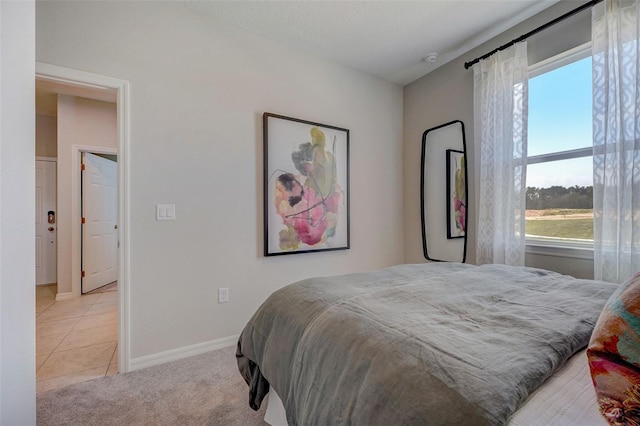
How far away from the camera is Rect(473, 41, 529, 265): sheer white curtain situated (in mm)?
2193

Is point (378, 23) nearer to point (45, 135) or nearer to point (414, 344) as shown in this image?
point (414, 344)

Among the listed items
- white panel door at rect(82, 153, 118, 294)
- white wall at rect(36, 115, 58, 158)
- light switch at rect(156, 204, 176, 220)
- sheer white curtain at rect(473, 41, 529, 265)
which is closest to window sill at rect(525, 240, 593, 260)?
sheer white curtain at rect(473, 41, 529, 265)

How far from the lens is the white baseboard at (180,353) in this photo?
1966mm

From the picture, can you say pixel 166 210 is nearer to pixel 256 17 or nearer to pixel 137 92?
pixel 137 92

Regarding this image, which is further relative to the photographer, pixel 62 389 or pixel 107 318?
pixel 107 318

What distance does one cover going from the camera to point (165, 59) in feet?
6.86

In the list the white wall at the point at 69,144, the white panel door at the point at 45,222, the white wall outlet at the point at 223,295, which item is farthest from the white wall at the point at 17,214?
the white panel door at the point at 45,222

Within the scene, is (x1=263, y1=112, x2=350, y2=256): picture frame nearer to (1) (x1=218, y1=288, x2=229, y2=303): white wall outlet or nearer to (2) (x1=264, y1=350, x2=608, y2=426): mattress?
(1) (x1=218, y1=288, x2=229, y2=303): white wall outlet

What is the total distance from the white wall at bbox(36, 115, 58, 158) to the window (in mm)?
6228

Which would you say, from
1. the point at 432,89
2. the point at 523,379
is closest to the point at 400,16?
the point at 432,89

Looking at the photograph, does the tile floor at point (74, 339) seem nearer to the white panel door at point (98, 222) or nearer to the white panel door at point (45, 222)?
the white panel door at point (98, 222)

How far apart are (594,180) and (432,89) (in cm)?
178

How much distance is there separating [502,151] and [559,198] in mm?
533

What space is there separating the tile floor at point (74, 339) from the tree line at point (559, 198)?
11.0 ft
